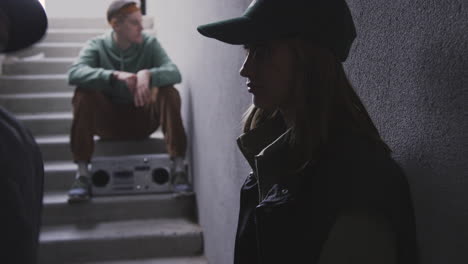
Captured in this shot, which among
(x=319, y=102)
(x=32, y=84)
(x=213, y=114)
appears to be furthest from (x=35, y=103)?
(x=319, y=102)

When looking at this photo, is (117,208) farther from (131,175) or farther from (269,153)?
(269,153)

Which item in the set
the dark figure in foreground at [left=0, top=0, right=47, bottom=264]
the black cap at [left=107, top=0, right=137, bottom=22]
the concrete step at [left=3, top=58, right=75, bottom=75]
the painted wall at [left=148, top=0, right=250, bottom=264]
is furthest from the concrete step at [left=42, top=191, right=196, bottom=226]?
the dark figure in foreground at [left=0, top=0, right=47, bottom=264]

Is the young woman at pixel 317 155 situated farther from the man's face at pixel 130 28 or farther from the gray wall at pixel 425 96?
the man's face at pixel 130 28

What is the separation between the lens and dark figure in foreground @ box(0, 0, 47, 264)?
0.95 metres

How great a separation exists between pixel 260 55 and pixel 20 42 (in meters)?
0.55

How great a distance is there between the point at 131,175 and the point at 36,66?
1712mm

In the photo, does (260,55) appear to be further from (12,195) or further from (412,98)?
(12,195)

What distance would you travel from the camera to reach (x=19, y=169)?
1.00m

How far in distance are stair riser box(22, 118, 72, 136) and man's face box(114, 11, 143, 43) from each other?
0.80 metres

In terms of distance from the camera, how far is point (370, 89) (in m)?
0.99

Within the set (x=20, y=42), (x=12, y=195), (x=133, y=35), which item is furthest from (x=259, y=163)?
(x=133, y=35)

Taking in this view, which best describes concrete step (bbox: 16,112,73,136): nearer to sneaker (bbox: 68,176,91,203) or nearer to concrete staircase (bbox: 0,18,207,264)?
concrete staircase (bbox: 0,18,207,264)

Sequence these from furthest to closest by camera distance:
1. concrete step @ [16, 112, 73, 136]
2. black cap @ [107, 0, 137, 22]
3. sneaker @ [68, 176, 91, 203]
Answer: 1. concrete step @ [16, 112, 73, 136]
2. black cap @ [107, 0, 137, 22]
3. sneaker @ [68, 176, 91, 203]

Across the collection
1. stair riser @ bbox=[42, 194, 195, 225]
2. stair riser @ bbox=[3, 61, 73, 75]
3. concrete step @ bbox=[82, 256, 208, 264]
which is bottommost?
concrete step @ bbox=[82, 256, 208, 264]
